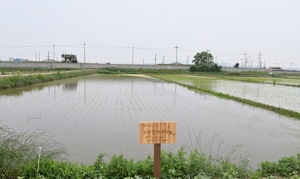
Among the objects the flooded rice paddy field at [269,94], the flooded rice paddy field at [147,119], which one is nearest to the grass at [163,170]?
the flooded rice paddy field at [147,119]

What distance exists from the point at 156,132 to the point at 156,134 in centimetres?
3

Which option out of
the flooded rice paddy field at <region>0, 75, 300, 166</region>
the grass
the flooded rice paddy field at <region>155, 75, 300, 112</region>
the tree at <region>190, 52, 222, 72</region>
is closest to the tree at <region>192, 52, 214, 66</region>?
the tree at <region>190, 52, 222, 72</region>

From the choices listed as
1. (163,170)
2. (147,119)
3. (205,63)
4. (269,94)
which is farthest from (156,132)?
(205,63)

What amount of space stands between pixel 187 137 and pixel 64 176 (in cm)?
345

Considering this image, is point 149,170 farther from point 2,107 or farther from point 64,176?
point 2,107

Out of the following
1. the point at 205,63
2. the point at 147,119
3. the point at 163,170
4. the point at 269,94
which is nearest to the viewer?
the point at 163,170

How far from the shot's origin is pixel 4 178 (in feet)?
10.4

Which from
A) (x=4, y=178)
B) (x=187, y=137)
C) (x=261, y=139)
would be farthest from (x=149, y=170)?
(x=261, y=139)

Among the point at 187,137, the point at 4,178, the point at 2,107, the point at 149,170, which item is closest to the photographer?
the point at 4,178

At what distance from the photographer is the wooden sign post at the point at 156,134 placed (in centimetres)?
317

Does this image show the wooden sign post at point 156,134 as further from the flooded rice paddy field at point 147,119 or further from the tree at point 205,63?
the tree at point 205,63

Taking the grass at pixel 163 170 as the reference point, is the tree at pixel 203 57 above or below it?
above

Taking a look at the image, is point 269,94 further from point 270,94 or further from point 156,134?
point 156,134

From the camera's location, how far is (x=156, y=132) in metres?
3.21
